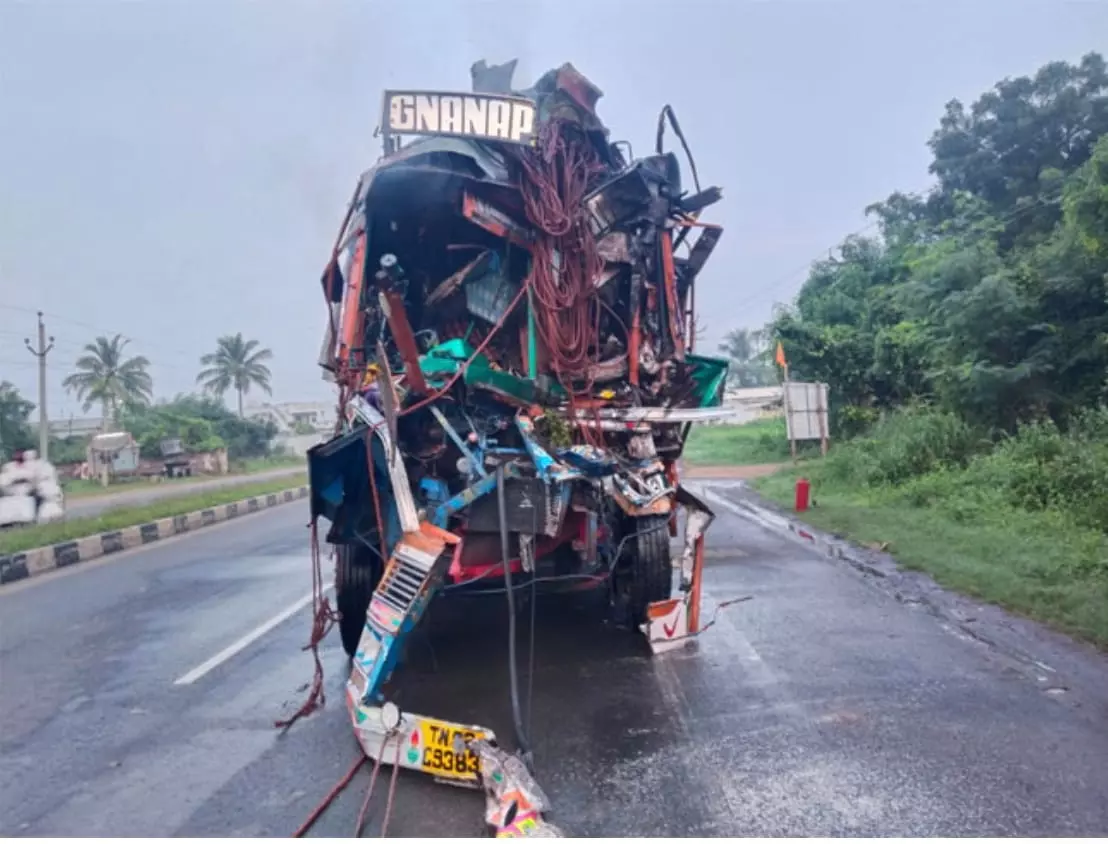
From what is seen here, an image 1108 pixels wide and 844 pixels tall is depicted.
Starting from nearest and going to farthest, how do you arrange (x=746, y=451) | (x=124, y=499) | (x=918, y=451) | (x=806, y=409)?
(x=918, y=451) < (x=806, y=409) < (x=124, y=499) < (x=746, y=451)

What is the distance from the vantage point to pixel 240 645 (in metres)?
6.53

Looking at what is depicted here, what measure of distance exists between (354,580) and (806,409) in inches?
607

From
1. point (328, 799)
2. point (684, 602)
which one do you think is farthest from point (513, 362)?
point (328, 799)

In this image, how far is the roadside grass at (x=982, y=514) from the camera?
268 inches

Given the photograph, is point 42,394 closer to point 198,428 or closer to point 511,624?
point 198,428

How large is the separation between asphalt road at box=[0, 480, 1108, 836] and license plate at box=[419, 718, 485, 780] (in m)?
0.09

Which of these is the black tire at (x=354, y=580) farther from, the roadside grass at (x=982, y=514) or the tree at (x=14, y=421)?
the tree at (x=14, y=421)

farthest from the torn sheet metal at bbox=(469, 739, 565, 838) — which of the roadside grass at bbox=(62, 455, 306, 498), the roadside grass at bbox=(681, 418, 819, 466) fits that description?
the roadside grass at bbox=(62, 455, 306, 498)

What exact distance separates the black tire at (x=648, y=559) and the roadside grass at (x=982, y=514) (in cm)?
271

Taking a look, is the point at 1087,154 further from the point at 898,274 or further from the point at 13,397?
the point at 13,397

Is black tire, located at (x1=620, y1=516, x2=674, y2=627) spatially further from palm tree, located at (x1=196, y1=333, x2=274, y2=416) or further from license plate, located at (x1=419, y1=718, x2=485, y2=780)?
palm tree, located at (x1=196, y1=333, x2=274, y2=416)

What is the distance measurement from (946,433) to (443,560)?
483 inches

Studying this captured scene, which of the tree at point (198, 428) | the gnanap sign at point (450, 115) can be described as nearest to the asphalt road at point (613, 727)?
the gnanap sign at point (450, 115)

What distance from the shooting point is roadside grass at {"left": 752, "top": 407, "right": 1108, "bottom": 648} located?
22.4 ft
